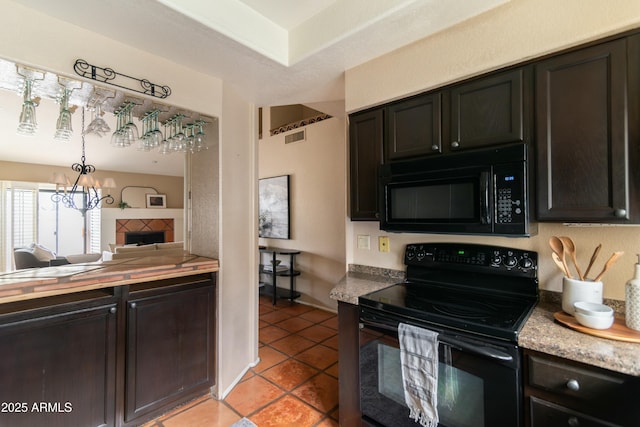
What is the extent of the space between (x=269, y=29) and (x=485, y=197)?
1754 mm

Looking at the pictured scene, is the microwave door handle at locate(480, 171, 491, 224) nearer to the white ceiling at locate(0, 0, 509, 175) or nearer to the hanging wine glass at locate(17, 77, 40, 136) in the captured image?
the white ceiling at locate(0, 0, 509, 175)

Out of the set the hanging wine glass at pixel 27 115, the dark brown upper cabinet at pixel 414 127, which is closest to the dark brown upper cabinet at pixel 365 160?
the dark brown upper cabinet at pixel 414 127

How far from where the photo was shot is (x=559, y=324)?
1.24 m

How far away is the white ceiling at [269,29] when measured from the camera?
1.53 metres

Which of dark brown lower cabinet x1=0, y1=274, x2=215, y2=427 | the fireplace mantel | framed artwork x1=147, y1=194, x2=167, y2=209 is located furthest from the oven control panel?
framed artwork x1=147, y1=194, x2=167, y2=209

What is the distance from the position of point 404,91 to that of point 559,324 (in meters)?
1.51

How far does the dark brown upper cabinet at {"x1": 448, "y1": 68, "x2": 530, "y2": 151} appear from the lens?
1456 millimetres

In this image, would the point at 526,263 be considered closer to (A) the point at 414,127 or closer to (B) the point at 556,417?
(B) the point at 556,417

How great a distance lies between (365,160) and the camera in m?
2.07

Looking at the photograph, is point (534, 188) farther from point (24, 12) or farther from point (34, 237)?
point (34, 237)

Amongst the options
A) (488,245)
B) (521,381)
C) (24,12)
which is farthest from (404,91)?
(24,12)

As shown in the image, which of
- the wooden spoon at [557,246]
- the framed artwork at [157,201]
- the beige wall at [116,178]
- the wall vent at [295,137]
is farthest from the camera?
the framed artwork at [157,201]

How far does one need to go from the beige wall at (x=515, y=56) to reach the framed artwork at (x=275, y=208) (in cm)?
269

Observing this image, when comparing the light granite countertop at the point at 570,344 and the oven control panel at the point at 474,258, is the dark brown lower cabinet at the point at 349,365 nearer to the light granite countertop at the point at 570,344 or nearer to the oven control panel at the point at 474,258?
the oven control panel at the point at 474,258
